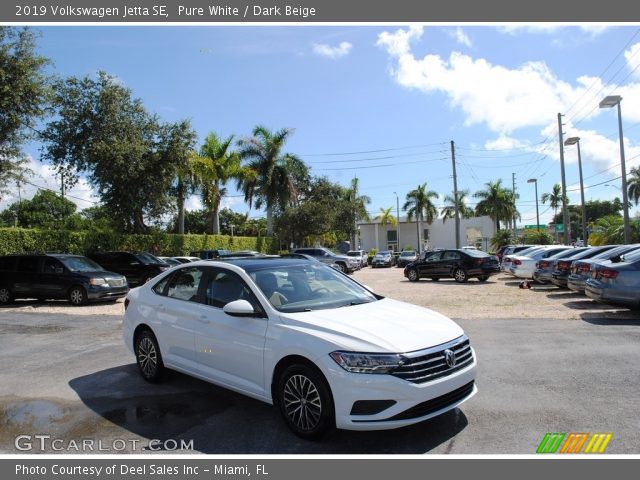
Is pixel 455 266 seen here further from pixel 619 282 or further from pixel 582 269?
pixel 619 282

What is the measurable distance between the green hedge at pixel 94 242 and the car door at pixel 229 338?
1814 cm

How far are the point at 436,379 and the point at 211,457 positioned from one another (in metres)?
1.97

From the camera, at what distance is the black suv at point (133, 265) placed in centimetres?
1972

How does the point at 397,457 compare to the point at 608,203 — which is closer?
the point at 397,457

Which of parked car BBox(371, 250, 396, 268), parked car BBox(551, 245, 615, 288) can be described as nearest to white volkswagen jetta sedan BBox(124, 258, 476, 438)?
parked car BBox(551, 245, 615, 288)

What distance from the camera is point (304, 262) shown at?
19.3 ft

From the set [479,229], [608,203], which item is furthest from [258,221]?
[608,203]

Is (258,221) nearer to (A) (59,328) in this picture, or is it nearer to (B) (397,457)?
(A) (59,328)

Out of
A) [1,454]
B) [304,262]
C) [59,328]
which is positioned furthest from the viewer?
[59,328]

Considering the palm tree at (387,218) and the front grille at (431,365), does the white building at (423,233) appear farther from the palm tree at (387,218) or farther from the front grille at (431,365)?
the front grille at (431,365)

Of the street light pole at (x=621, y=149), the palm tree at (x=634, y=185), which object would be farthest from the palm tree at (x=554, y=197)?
the street light pole at (x=621, y=149)

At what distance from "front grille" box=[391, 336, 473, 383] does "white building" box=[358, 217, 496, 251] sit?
6653 cm

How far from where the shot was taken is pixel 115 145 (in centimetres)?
2403

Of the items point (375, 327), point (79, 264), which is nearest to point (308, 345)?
point (375, 327)
